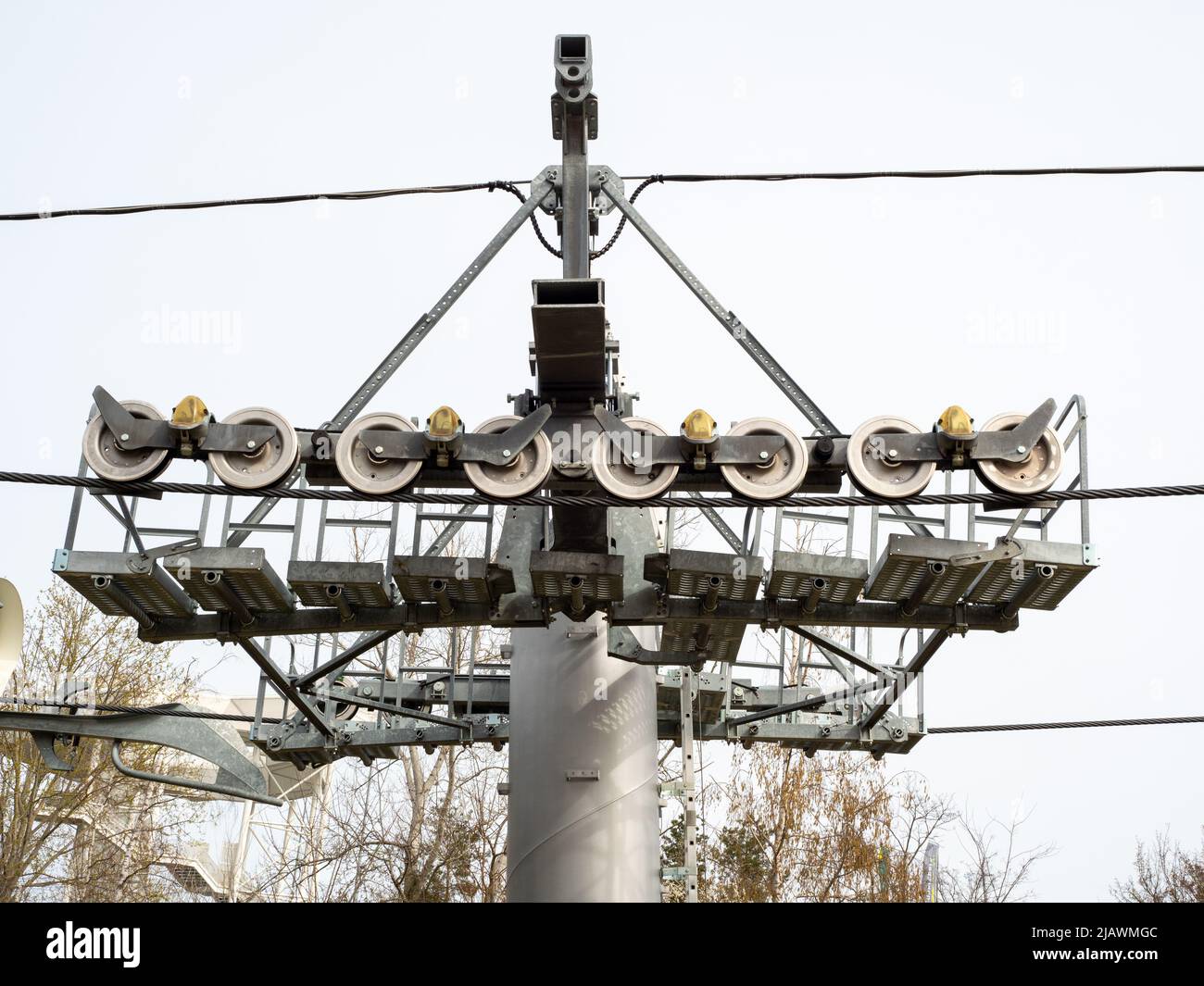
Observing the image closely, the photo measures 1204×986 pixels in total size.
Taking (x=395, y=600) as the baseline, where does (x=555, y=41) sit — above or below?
above

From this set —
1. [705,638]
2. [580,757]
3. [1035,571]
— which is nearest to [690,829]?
[580,757]

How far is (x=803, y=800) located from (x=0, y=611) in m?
26.4

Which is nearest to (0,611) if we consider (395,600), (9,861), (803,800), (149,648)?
(395,600)

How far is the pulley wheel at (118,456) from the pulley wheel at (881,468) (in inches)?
218

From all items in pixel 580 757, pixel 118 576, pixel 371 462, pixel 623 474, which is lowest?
pixel 580 757

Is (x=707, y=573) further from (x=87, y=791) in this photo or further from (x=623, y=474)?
(x=87, y=791)

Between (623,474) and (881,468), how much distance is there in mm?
2081

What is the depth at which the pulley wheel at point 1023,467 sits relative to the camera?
10906 millimetres

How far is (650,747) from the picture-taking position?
14000mm

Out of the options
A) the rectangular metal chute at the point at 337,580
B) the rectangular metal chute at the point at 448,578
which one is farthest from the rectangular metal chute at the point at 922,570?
the rectangular metal chute at the point at 337,580

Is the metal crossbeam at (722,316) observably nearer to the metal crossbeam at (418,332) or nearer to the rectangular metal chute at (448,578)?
the metal crossbeam at (418,332)

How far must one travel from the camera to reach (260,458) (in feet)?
35.8

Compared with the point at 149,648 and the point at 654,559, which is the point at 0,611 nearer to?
the point at 654,559

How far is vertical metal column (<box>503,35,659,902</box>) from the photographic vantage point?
1314cm
